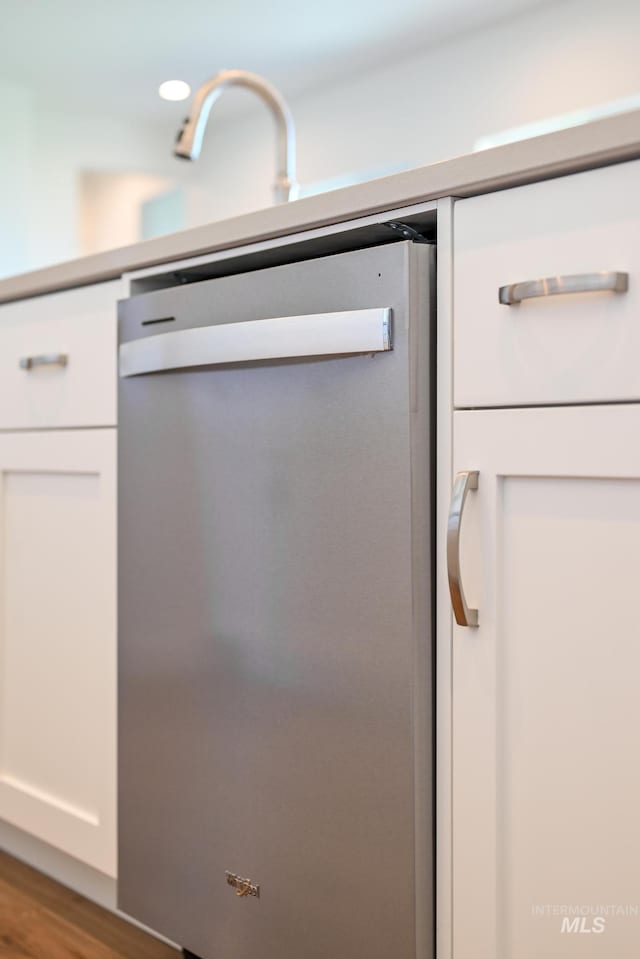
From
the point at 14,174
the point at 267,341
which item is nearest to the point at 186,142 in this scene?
the point at 267,341

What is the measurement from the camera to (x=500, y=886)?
0.87m

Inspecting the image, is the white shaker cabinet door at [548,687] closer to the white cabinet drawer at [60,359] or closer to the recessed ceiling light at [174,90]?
the white cabinet drawer at [60,359]

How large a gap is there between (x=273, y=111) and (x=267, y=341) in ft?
3.16

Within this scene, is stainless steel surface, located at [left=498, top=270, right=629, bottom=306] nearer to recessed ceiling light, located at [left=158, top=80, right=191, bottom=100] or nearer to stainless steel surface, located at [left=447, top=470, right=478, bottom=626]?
stainless steel surface, located at [left=447, top=470, right=478, bottom=626]

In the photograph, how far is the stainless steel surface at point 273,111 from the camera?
5.37 ft

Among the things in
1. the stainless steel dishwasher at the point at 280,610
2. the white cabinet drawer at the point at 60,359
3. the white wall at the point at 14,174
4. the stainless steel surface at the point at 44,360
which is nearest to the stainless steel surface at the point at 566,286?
the stainless steel dishwasher at the point at 280,610

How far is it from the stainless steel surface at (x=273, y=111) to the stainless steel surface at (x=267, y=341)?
1.99 feet

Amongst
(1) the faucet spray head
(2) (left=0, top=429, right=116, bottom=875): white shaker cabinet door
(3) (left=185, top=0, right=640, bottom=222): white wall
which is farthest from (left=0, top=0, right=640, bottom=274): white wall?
(2) (left=0, top=429, right=116, bottom=875): white shaker cabinet door

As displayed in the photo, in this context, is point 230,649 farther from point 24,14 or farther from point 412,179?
point 24,14

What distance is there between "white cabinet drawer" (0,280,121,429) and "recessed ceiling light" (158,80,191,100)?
1894mm

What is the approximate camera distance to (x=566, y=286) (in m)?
0.79

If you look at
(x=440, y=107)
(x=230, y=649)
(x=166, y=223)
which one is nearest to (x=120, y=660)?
(x=230, y=649)

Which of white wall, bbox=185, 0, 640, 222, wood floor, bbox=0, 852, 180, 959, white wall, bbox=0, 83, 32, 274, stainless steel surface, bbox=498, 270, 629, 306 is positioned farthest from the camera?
white wall, bbox=0, 83, 32, 274

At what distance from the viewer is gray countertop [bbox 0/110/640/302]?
778mm
